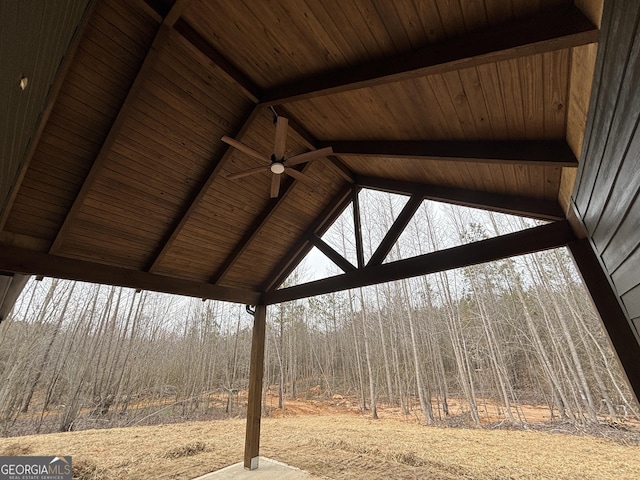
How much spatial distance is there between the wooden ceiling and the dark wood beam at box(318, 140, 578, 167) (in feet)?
0.05

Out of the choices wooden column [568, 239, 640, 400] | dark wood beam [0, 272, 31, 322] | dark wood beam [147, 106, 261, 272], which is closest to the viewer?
wooden column [568, 239, 640, 400]

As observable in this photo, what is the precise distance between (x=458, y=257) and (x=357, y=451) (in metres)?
4.61

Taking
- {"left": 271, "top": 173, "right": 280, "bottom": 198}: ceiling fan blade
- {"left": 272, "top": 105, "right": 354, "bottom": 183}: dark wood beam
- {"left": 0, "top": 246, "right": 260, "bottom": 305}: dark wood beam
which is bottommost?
{"left": 0, "top": 246, "right": 260, "bottom": 305}: dark wood beam

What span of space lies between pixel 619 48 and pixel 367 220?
404cm

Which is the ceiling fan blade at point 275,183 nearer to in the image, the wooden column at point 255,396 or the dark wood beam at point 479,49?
the dark wood beam at point 479,49

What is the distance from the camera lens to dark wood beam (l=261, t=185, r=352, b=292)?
4.87m

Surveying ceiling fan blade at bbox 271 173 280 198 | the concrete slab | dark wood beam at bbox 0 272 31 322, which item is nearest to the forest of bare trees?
ceiling fan blade at bbox 271 173 280 198

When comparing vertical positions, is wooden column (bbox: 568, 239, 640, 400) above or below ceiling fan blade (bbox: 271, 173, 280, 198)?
below

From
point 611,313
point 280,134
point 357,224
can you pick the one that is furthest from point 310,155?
point 611,313

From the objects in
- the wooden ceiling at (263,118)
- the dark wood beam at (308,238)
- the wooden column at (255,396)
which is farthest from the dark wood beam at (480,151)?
the wooden column at (255,396)

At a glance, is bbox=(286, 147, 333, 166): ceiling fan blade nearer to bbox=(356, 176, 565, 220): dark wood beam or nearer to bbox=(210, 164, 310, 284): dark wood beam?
bbox=(210, 164, 310, 284): dark wood beam

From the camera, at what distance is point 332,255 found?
183 inches

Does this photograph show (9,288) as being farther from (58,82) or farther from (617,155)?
(617,155)

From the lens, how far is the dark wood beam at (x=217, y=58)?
2.33m
